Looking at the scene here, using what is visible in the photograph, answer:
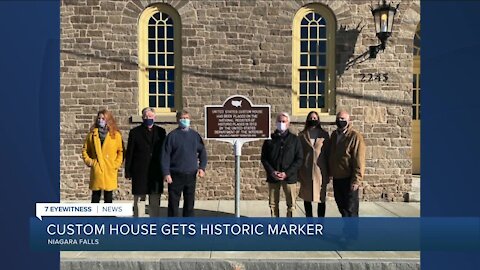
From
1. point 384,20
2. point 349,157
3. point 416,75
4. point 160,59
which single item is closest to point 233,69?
point 160,59

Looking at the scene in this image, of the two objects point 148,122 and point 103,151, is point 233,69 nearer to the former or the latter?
point 148,122

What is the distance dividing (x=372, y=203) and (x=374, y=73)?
8.36ft

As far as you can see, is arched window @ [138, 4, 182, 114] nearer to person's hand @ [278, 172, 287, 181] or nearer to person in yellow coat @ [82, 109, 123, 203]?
person in yellow coat @ [82, 109, 123, 203]

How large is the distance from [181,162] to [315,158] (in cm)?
175

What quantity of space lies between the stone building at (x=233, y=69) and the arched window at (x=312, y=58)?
0.02 m

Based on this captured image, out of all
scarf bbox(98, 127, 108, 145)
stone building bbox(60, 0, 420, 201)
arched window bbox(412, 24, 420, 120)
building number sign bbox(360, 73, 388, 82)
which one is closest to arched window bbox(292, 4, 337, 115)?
stone building bbox(60, 0, 420, 201)

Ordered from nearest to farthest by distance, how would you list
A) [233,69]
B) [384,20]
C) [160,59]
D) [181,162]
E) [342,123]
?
[342,123] → [181,162] → [384,20] → [233,69] → [160,59]

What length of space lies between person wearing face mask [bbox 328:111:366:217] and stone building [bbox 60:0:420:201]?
3.16m

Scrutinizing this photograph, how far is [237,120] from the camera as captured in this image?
19.1 feet

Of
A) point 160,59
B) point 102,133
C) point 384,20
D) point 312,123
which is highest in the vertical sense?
point 384,20

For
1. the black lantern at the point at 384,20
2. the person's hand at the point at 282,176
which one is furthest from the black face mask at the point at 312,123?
the black lantern at the point at 384,20

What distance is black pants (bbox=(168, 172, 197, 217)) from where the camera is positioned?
6.11 m

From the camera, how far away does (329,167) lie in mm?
6039

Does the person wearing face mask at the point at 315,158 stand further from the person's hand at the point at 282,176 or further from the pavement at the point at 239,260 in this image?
the pavement at the point at 239,260
